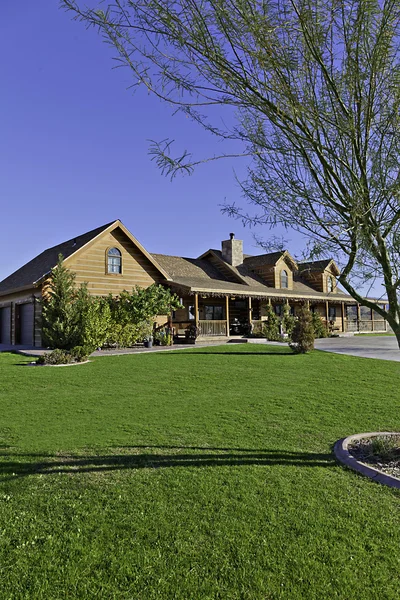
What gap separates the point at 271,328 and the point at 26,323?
49.1 feet

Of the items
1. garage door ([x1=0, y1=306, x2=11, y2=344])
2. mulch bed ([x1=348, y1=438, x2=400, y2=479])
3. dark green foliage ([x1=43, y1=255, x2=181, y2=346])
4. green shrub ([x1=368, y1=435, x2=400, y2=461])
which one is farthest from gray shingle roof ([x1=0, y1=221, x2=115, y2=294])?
green shrub ([x1=368, y1=435, x2=400, y2=461])

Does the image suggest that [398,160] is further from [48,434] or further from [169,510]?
[48,434]

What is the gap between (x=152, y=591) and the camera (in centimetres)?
268

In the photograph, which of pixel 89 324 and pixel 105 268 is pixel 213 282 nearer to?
pixel 105 268

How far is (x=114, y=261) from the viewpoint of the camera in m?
22.7

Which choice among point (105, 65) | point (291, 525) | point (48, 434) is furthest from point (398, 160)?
point (48, 434)

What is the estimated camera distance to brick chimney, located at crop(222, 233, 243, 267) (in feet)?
102

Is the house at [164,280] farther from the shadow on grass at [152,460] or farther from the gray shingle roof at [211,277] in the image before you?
the shadow on grass at [152,460]

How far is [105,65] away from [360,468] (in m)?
5.56

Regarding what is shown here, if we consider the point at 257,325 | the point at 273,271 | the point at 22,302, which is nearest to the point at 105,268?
the point at 22,302

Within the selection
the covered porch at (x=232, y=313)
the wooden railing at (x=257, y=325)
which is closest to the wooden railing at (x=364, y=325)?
the covered porch at (x=232, y=313)

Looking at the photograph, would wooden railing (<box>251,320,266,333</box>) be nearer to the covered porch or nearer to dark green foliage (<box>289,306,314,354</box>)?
the covered porch

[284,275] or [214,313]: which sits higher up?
[284,275]

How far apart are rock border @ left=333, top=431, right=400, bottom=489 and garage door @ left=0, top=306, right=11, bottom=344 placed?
23.1 m
